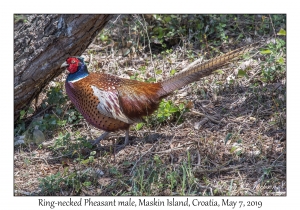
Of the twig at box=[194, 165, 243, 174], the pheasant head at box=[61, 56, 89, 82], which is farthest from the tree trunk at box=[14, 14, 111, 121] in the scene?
the twig at box=[194, 165, 243, 174]

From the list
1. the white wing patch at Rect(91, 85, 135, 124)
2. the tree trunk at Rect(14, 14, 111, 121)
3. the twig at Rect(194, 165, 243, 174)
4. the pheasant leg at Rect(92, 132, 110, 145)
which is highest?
the tree trunk at Rect(14, 14, 111, 121)

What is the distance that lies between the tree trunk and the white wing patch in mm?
598

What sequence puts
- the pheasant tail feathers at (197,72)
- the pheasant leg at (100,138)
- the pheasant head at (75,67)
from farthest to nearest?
the pheasant leg at (100,138), the pheasant head at (75,67), the pheasant tail feathers at (197,72)

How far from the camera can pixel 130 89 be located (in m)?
5.61

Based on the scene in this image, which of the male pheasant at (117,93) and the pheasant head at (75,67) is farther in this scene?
the pheasant head at (75,67)

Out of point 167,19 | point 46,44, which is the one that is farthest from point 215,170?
point 167,19

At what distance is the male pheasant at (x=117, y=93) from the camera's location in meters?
5.45

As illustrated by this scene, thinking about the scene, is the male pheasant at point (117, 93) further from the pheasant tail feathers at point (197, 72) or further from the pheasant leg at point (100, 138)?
the pheasant leg at point (100, 138)

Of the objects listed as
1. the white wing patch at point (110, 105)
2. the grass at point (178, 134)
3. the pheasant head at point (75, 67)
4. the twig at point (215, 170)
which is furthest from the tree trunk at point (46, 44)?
the twig at point (215, 170)

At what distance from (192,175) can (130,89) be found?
4.44 ft

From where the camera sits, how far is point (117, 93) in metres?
5.55

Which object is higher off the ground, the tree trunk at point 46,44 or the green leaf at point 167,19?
the green leaf at point 167,19

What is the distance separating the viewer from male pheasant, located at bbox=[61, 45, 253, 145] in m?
5.45

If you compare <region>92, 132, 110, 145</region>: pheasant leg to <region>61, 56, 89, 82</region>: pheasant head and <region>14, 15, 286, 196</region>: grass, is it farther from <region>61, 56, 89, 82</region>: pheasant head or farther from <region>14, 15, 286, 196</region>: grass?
<region>61, 56, 89, 82</region>: pheasant head
